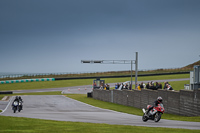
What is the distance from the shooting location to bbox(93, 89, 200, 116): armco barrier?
833 inches

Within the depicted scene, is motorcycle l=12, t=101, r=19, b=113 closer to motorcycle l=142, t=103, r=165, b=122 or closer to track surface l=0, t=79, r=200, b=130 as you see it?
track surface l=0, t=79, r=200, b=130

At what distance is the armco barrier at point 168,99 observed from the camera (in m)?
21.2

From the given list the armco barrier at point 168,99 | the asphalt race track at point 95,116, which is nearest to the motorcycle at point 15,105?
the asphalt race track at point 95,116

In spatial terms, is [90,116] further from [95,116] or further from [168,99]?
[168,99]

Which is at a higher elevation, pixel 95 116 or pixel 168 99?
pixel 168 99

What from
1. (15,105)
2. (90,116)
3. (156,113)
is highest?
(156,113)

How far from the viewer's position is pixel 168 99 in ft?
81.8

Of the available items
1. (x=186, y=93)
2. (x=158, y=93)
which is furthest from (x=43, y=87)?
(x=186, y=93)

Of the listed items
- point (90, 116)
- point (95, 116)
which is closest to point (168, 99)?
point (95, 116)

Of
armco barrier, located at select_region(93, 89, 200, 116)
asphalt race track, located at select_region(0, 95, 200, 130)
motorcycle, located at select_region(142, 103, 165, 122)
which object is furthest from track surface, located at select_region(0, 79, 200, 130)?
armco barrier, located at select_region(93, 89, 200, 116)

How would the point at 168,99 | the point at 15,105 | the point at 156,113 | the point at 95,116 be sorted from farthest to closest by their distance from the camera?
the point at 15,105 < the point at 168,99 < the point at 95,116 < the point at 156,113

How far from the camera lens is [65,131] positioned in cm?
1234

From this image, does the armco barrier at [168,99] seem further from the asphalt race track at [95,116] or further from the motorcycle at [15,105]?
the motorcycle at [15,105]

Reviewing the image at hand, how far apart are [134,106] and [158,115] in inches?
565
